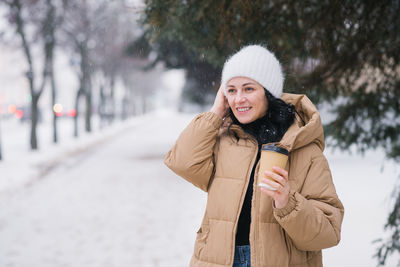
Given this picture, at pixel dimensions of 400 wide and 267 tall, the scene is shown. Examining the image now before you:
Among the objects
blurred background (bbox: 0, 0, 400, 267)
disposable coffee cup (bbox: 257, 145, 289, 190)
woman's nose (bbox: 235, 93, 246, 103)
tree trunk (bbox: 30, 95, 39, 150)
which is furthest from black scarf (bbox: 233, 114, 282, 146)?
tree trunk (bbox: 30, 95, 39, 150)

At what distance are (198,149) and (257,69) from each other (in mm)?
518

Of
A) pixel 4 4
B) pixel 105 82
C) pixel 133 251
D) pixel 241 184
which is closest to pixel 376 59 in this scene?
pixel 241 184

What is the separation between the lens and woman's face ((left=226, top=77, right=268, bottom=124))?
190cm

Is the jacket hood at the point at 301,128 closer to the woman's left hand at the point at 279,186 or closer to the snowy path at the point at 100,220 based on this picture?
the woman's left hand at the point at 279,186

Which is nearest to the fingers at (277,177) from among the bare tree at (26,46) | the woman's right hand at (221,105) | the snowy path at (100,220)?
the woman's right hand at (221,105)

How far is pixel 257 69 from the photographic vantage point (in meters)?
1.90

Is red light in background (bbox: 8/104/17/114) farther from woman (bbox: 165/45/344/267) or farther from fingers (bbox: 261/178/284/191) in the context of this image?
fingers (bbox: 261/178/284/191)

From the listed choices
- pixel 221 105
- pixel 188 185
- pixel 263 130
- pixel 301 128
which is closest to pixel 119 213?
pixel 188 185

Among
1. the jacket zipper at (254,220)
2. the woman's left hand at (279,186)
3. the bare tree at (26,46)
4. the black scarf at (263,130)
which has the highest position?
the bare tree at (26,46)

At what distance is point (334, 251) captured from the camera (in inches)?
177

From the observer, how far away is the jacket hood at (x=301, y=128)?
1.72m

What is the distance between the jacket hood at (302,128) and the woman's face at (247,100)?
6.7 inches

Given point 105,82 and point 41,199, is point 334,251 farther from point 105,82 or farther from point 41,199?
point 105,82

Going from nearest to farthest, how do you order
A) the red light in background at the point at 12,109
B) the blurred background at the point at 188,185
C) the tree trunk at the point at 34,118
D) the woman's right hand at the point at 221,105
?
the woman's right hand at the point at 221,105, the blurred background at the point at 188,185, the tree trunk at the point at 34,118, the red light in background at the point at 12,109
